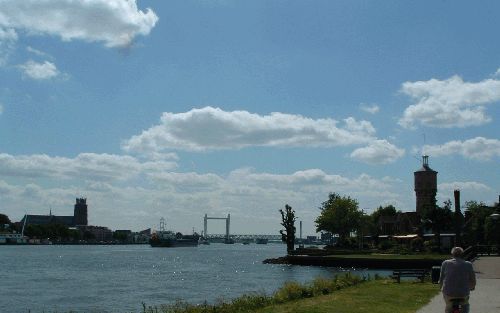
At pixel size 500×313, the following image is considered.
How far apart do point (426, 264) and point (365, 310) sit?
178 feet

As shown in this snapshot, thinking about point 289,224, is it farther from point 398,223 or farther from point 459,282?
point 459,282

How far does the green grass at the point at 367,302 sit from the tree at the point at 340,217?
99.0m

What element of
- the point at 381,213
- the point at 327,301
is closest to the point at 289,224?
the point at 381,213

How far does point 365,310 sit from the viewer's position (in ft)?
69.3

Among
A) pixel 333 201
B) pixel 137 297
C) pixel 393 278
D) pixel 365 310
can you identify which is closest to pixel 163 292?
pixel 137 297

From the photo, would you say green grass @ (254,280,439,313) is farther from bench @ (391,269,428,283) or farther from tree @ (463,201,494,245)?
tree @ (463,201,494,245)

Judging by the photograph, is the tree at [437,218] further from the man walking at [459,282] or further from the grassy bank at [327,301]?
the man walking at [459,282]

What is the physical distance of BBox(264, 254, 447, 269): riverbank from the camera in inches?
2913

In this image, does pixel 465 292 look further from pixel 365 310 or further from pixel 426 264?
pixel 426 264

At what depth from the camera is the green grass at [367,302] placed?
21.2 metres

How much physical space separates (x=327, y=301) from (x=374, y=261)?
2367 inches

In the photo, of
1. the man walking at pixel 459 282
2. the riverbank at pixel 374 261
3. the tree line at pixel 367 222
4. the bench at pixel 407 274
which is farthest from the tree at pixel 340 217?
the man walking at pixel 459 282

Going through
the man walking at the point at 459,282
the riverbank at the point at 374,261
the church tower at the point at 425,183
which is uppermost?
the church tower at the point at 425,183

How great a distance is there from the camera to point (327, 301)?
79.0 ft
